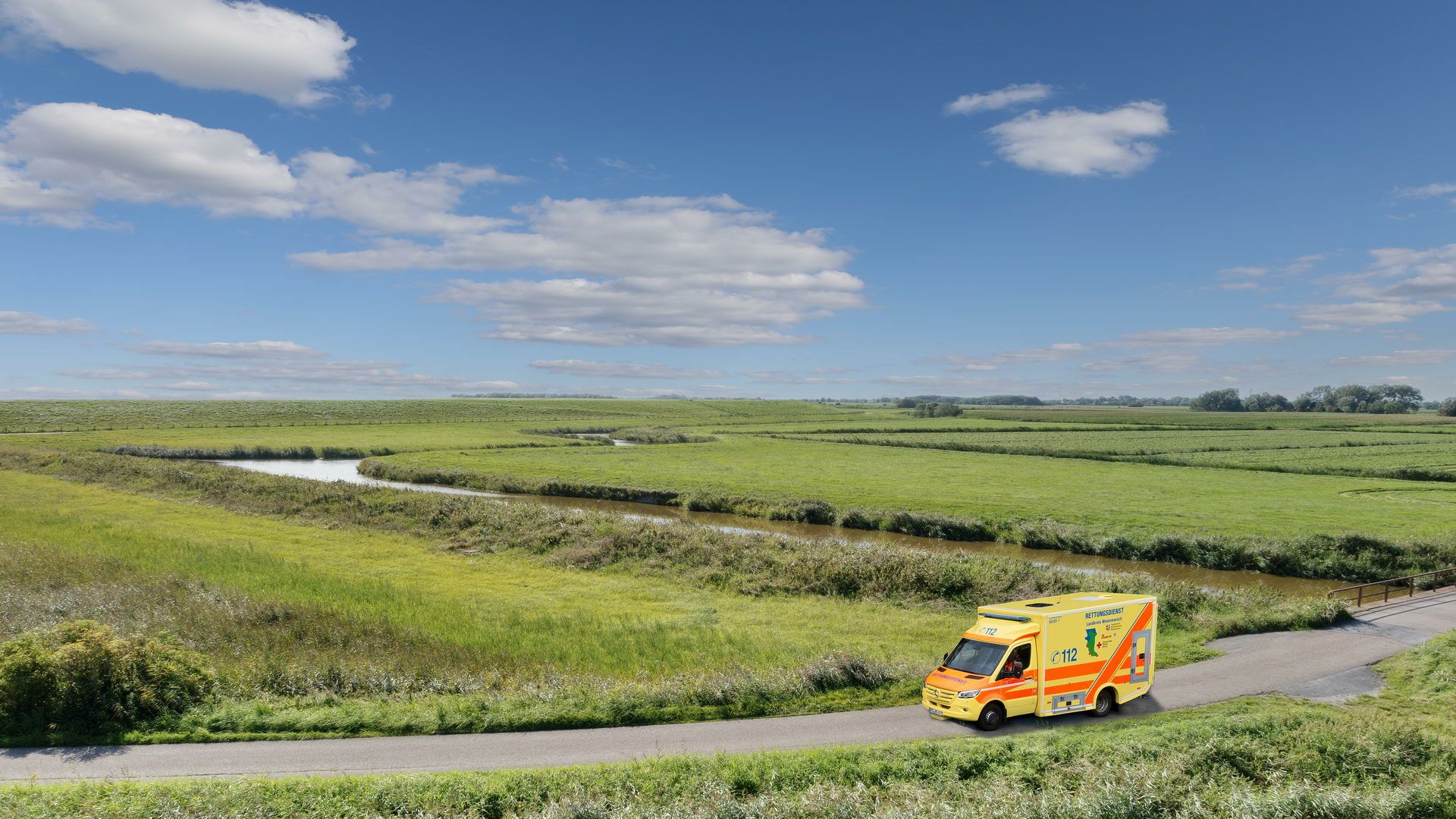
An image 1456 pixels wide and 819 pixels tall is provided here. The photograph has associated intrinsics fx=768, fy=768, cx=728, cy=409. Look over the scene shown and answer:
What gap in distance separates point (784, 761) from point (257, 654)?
16.6 m

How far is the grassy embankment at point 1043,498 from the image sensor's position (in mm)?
40406

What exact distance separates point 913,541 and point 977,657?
3045cm

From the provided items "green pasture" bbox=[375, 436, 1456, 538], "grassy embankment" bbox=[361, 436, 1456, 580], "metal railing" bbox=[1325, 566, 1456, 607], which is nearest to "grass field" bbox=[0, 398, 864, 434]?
"grassy embankment" bbox=[361, 436, 1456, 580]

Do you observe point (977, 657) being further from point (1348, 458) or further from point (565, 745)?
point (1348, 458)

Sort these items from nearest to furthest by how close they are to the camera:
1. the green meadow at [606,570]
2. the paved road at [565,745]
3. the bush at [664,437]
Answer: the paved road at [565,745]
the green meadow at [606,570]
the bush at [664,437]

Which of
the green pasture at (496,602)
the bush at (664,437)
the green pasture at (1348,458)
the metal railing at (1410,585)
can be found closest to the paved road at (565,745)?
the green pasture at (496,602)

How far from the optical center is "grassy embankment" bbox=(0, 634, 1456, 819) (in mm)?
12867

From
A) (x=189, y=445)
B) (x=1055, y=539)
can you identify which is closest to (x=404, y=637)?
(x=1055, y=539)

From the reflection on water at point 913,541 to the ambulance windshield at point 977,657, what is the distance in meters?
20.4

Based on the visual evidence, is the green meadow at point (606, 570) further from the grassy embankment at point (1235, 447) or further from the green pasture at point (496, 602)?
the grassy embankment at point (1235, 447)

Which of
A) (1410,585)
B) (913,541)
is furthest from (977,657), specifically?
(913,541)

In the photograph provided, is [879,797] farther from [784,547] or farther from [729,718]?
[784,547]

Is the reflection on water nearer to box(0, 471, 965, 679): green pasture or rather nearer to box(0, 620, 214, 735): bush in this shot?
box(0, 471, 965, 679): green pasture

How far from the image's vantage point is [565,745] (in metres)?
16.5
